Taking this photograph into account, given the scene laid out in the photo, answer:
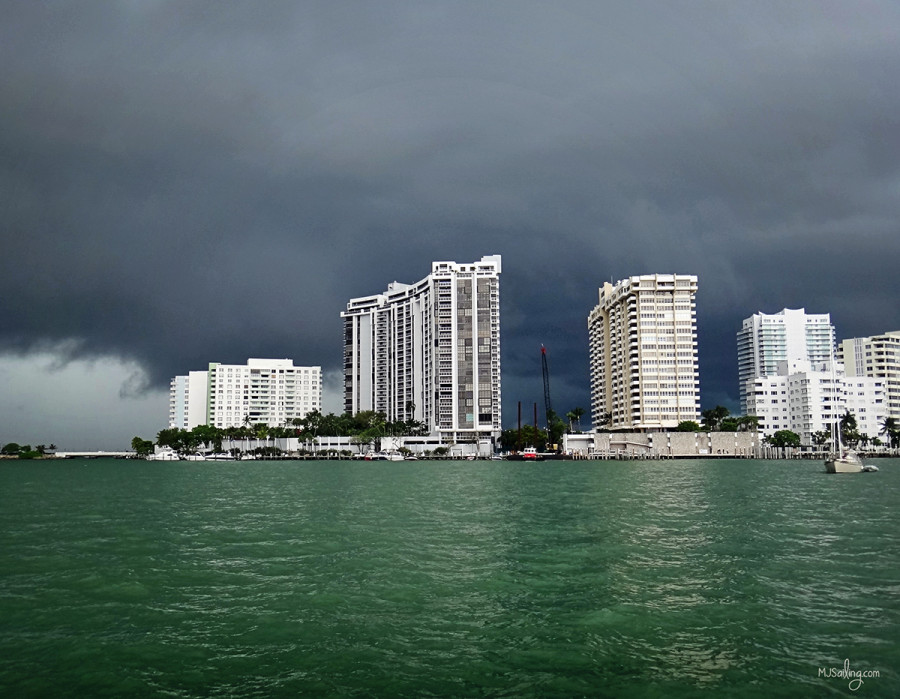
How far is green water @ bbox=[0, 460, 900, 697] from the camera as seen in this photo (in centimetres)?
1475

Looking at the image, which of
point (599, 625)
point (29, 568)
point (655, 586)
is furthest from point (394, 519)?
point (599, 625)

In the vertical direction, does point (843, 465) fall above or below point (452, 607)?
below

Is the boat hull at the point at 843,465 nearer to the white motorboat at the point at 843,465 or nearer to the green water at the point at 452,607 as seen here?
the white motorboat at the point at 843,465

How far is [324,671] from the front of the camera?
1513 centimetres

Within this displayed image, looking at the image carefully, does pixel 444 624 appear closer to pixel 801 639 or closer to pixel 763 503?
pixel 801 639

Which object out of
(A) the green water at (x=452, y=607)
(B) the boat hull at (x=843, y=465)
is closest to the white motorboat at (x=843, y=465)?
(B) the boat hull at (x=843, y=465)

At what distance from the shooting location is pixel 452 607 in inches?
819

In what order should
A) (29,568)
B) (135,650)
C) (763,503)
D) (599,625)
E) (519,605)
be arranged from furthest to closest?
1. (763,503)
2. (29,568)
3. (519,605)
4. (599,625)
5. (135,650)

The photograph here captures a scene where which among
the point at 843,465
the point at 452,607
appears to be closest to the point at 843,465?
the point at 843,465

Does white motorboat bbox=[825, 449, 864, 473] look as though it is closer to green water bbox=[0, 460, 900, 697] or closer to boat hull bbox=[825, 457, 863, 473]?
boat hull bbox=[825, 457, 863, 473]

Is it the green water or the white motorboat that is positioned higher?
the green water

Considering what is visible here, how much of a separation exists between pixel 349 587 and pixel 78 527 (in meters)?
26.2

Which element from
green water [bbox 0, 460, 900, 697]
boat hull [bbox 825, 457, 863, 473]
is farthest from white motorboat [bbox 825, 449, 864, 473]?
green water [bbox 0, 460, 900, 697]

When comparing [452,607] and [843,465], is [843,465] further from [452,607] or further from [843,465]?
[452,607]
